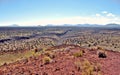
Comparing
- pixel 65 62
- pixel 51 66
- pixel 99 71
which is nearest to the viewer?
pixel 99 71

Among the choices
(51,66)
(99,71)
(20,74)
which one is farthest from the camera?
(51,66)

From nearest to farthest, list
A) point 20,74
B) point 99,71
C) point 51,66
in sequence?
point 20,74 → point 99,71 → point 51,66

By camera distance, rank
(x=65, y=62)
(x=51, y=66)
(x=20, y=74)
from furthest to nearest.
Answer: (x=65, y=62), (x=51, y=66), (x=20, y=74)

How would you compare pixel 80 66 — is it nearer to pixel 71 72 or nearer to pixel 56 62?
pixel 71 72

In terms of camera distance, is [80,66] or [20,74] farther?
[80,66]

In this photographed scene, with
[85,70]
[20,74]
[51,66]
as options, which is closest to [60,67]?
[51,66]

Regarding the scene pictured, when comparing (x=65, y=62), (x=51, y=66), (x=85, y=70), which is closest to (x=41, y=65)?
(x=51, y=66)

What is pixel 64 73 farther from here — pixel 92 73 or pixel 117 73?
pixel 117 73

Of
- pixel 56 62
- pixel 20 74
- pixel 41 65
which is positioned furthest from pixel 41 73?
pixel 56 62

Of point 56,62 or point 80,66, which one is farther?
point 56,62
